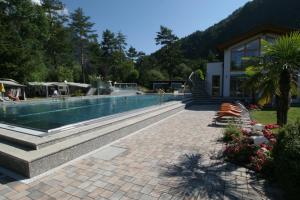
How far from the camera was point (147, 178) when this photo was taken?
4.07m

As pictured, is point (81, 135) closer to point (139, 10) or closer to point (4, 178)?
point (4, 178)

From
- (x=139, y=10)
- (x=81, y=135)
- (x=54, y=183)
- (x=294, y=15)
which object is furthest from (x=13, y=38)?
(x=294, y=15)

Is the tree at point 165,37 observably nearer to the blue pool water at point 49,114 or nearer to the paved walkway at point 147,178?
the blue pool water at point 49,114

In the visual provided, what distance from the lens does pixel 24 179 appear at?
4.04 meters

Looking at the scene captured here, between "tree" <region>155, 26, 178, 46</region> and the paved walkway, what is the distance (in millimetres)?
49560

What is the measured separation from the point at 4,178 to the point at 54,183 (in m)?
1.18

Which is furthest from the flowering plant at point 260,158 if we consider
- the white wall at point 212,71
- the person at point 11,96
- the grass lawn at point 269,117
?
the person at point 11,96

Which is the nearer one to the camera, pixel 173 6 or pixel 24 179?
pixel 24 179

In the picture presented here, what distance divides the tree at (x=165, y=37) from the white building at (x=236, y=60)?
33.0 meters

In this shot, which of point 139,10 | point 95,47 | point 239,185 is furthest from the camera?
point 95,47

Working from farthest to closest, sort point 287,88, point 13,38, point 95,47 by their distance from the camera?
point 95,47 < point 13,38 < point 287,88

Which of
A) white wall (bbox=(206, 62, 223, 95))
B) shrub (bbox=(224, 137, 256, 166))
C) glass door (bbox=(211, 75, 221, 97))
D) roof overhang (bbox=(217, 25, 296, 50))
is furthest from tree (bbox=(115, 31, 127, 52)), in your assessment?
shrub (bbox=(224, 137, 256, 166))

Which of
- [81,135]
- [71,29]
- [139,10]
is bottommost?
[81,135]

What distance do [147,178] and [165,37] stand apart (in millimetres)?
51854
